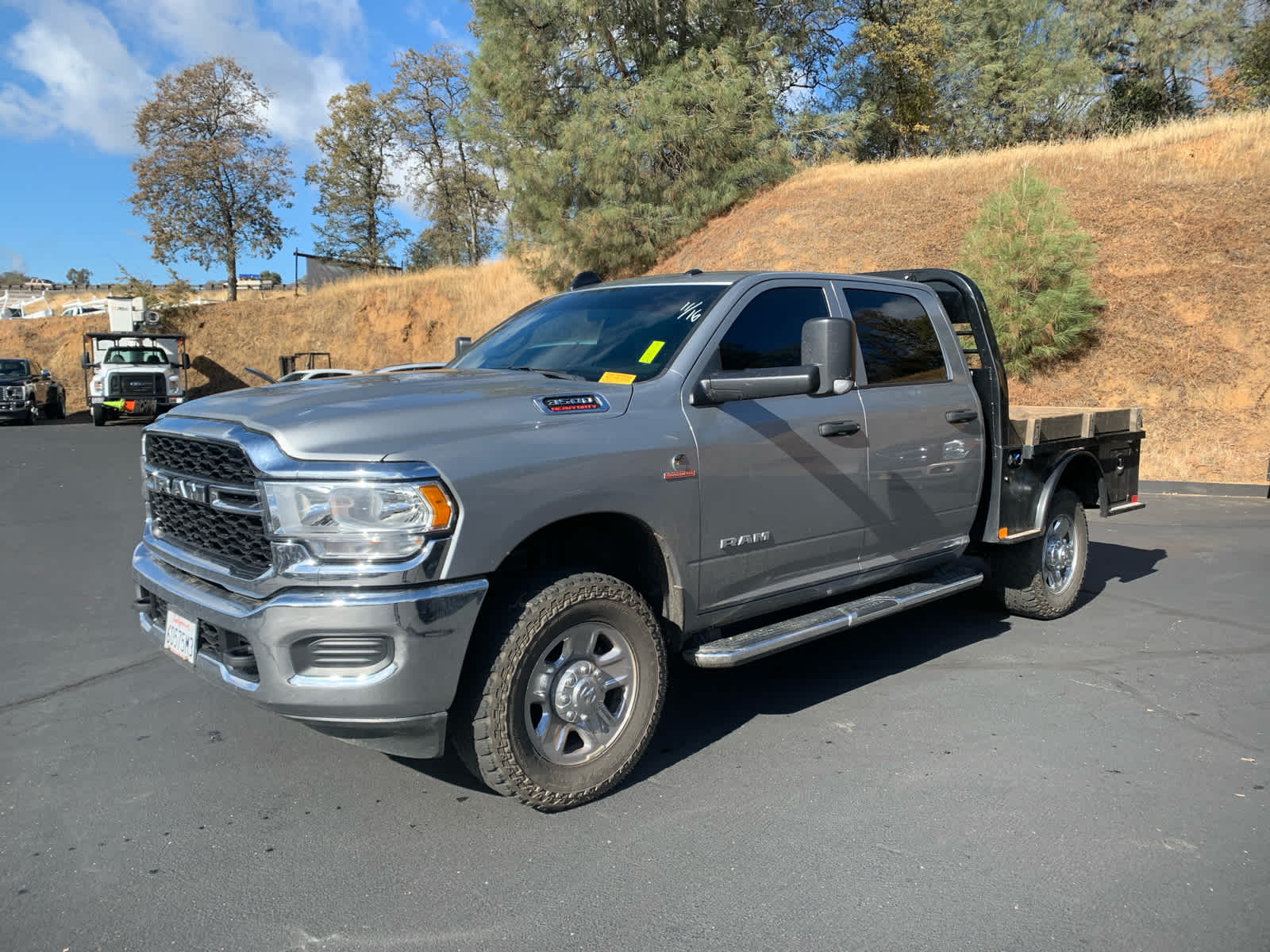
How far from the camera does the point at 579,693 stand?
348cm

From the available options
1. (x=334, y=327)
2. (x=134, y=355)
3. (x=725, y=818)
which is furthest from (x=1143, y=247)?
(x=334, y=327)

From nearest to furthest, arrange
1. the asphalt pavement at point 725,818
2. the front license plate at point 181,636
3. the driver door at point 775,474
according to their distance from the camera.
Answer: the asphalt pavement at point 725,818 < the front license plate at point 181,636 < the driver door at point 775,474

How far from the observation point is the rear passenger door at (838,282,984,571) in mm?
4711

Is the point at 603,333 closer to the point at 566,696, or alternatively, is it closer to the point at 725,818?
the point at 566,696

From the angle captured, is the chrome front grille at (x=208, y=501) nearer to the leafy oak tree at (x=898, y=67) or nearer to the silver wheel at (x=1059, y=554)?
the silver wheel at (x=1059, y=554)

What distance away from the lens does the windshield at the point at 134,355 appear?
27.2 metres

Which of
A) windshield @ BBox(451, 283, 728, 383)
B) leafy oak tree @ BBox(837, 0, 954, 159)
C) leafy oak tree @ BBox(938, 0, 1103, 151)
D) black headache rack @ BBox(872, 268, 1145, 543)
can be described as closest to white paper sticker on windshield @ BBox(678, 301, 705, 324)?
windshield @ BBox(451, 283, 728, 383)

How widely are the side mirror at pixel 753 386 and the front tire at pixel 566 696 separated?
867mm

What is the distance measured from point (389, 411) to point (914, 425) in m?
2.84

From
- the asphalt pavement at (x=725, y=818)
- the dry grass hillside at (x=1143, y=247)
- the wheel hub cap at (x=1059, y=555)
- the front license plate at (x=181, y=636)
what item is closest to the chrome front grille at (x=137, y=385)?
the dry grass hillside at (x=1143, y=247)

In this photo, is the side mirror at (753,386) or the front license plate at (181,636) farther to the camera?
the side mirror at (753,386)

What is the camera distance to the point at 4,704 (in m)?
4.58

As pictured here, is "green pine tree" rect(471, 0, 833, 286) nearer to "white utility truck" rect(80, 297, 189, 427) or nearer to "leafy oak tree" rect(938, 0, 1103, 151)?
"leafy oak tree" rect(938, 0, 1103, 151)

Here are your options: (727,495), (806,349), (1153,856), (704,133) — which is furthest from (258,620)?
(704,133)
